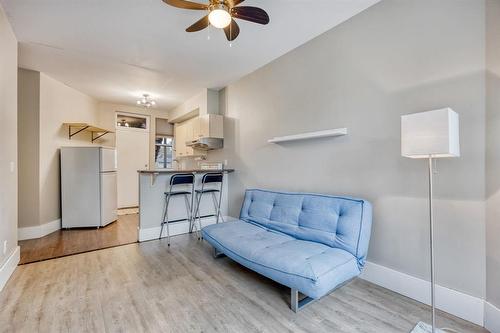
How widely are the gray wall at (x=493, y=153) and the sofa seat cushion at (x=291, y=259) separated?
2.93 feet

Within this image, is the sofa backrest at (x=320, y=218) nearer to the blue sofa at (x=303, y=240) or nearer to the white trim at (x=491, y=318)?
the blue sofa at (x=303, y=240)

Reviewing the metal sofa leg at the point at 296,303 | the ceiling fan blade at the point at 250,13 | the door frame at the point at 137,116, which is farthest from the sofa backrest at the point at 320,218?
the door frame at the point at 137,116

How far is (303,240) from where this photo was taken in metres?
2.48

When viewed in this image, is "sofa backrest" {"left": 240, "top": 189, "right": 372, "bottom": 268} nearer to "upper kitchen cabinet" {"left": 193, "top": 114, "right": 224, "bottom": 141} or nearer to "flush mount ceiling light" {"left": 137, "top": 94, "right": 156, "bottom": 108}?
"upper kitchen cabinet" {"left": 193, "top": 114, "right": 224, "bottom": 141}

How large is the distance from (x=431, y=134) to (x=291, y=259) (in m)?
1.36

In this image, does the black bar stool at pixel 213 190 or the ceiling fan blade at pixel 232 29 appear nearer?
the ceiling fan blade at pixel 232 29

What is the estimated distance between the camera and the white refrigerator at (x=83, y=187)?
4359 millimetres

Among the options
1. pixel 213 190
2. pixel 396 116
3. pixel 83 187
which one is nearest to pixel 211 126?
pixel 213 190

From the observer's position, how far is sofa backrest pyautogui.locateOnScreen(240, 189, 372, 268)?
219 centimetres

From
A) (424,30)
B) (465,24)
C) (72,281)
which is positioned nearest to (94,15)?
(72,281)

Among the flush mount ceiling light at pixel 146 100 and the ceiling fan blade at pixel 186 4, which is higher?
the flush mount ceiling light at pixel 146 100

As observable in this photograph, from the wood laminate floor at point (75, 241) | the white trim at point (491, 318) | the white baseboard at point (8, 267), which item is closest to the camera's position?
the white trim at point (491, 318)

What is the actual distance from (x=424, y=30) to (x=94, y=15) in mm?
3224

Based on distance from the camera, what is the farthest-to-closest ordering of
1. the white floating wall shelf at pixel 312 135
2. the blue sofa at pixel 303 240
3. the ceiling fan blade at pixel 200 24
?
the white floating wall shelf at pixel 312 135 → the ceiling fan blade at pixel 200 24 → the blue sofa at pixel 303 240
